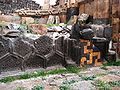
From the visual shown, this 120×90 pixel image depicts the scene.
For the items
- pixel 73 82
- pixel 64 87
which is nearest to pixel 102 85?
pixel 73 82

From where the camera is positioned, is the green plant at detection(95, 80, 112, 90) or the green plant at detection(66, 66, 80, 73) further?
the green plant at detection(66, 66, 80, 73)

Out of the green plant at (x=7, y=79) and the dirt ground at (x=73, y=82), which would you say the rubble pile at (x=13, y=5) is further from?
the dirt ground at (x=73, y=82)

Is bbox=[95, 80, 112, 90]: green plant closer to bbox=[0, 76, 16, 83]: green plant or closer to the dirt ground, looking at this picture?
the dirt ground

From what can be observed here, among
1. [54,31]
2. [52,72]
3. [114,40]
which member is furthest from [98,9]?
[52,72]

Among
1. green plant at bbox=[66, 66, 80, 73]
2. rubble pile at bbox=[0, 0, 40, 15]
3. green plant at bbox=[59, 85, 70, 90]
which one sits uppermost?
rubble pile at bbox=[0, 0, 40, 15]

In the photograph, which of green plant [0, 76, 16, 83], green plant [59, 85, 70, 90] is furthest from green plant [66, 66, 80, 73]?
green plant [0, 76, 16, 83]

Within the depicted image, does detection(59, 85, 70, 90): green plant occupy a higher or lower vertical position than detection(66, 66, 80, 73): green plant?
lower

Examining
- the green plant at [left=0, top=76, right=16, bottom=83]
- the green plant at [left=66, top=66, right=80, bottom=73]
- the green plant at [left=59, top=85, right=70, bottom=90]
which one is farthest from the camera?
the green plant at [left=66, top=66, right=80, bottom=73]

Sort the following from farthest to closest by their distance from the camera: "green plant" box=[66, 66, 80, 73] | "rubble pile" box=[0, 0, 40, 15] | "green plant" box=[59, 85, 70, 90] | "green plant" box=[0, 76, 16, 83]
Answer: "rubble pile" box=[0, 0, 40, 15] < "green plant" box=[66, 66, 80, 73] < "green plant" box=[0, 76, 16, 83] < "green plant" box=[59, 85, 70, 90]

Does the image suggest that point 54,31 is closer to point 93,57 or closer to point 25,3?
point 93,57

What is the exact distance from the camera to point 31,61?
4.52 metres

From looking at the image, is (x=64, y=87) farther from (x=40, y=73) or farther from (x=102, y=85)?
(x=40, y=73)

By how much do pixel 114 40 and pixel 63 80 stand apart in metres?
3.70

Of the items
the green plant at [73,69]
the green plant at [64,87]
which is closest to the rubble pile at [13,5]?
the green plant at [73,69]
